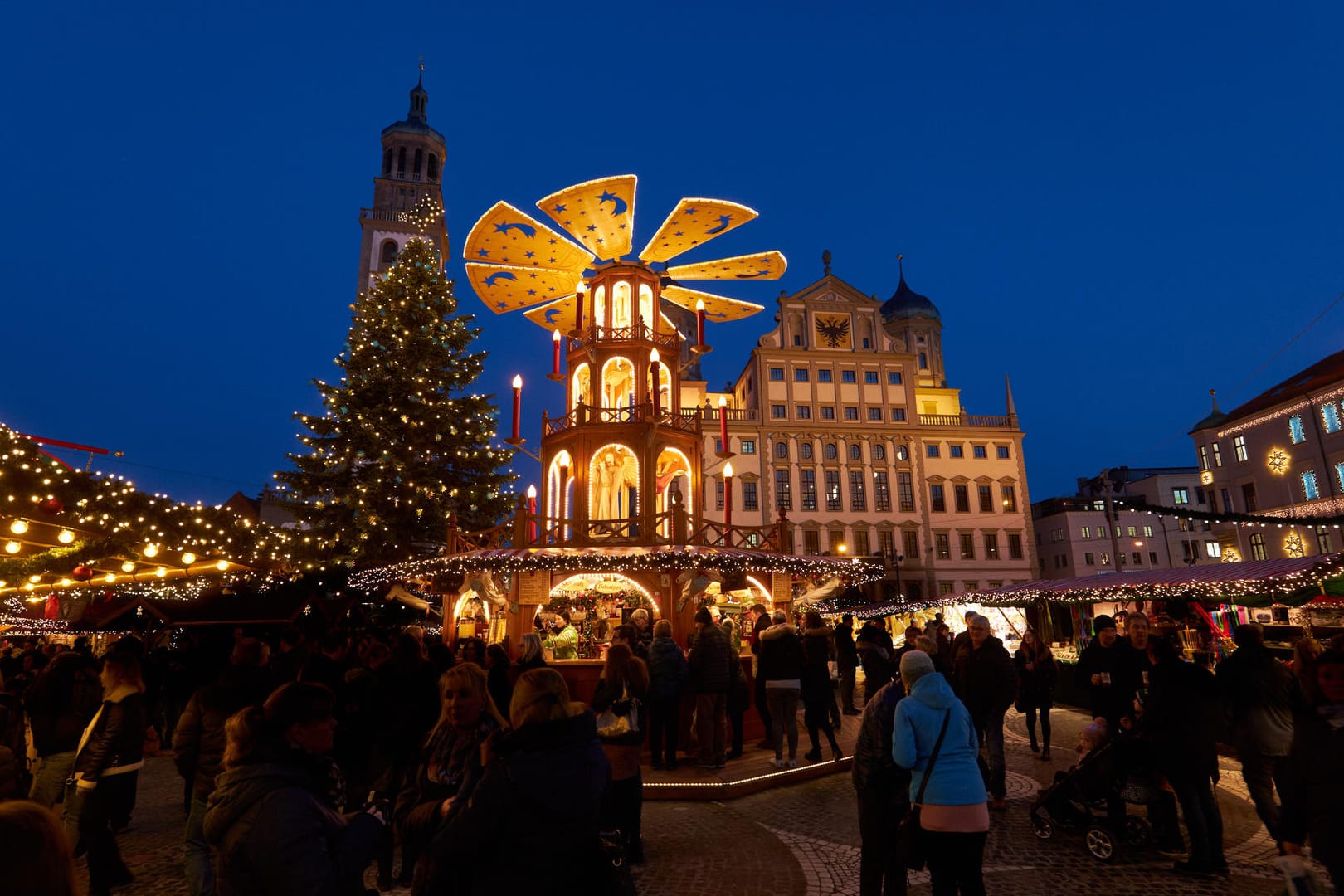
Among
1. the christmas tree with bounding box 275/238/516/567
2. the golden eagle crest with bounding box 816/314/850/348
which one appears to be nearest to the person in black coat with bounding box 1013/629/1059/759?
the christmas tree with bounding box 275/238/516/567

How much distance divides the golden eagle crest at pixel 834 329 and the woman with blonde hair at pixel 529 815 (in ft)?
153

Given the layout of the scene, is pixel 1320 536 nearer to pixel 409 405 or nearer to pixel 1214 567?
pixel 1214 567

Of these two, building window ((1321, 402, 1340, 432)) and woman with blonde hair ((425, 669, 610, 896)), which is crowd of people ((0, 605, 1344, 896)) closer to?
woman with blonde hair ((425, 669, 610, 896))

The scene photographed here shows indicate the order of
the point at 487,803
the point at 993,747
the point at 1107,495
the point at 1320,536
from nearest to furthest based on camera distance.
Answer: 1. the point at 487,803
2. the point at 993,747
3. the point at 1107,495
4. the point at 1320,536

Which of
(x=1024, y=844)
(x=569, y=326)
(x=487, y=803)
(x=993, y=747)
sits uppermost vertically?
(x=569, y=326)

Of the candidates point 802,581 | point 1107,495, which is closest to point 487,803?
point 802,581

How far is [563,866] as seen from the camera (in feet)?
9.28

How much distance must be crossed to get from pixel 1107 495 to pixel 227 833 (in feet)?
107

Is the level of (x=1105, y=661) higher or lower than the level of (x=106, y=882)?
higher

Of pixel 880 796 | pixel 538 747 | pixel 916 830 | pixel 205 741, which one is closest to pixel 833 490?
pixel 880 796

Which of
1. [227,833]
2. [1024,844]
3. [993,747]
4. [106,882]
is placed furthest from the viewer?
[993,747]

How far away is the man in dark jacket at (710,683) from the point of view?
29.6 ft

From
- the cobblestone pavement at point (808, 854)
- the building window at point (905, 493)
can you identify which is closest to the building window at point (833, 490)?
the building window at point (905, 493)

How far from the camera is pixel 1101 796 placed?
6.11 metres
